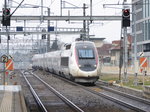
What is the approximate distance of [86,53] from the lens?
27359 mm

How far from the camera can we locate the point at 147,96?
18.9 m

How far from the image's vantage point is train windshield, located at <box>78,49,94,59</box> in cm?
2717

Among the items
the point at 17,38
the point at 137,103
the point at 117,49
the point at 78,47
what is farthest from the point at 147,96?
the point at 117,49

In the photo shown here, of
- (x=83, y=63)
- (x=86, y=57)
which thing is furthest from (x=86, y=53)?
(x=83, y=63)

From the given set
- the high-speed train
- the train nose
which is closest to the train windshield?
the high-speed train

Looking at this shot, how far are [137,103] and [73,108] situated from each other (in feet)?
11.2

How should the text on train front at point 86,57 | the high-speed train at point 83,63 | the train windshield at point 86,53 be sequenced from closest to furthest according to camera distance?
→ the high-speed train at point 83,63, the text on train front at point 86,57, the train windshield at point 86,53

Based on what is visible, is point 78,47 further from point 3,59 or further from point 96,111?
point 96,111

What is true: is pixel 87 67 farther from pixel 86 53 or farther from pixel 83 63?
pixel 86 53

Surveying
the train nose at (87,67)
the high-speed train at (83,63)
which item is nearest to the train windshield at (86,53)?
the high-speed train at (83,63)

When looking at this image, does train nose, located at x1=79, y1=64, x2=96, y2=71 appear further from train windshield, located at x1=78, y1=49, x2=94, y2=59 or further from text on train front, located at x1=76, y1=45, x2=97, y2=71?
train windshield, located at x1=78, y1=49, x2=94, y2=59

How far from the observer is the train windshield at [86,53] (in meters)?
27.2

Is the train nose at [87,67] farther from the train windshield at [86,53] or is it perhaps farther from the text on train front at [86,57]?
the train windshield at [86,53]

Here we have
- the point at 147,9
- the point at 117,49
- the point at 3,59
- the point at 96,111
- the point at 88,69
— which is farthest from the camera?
the point at 117,49
